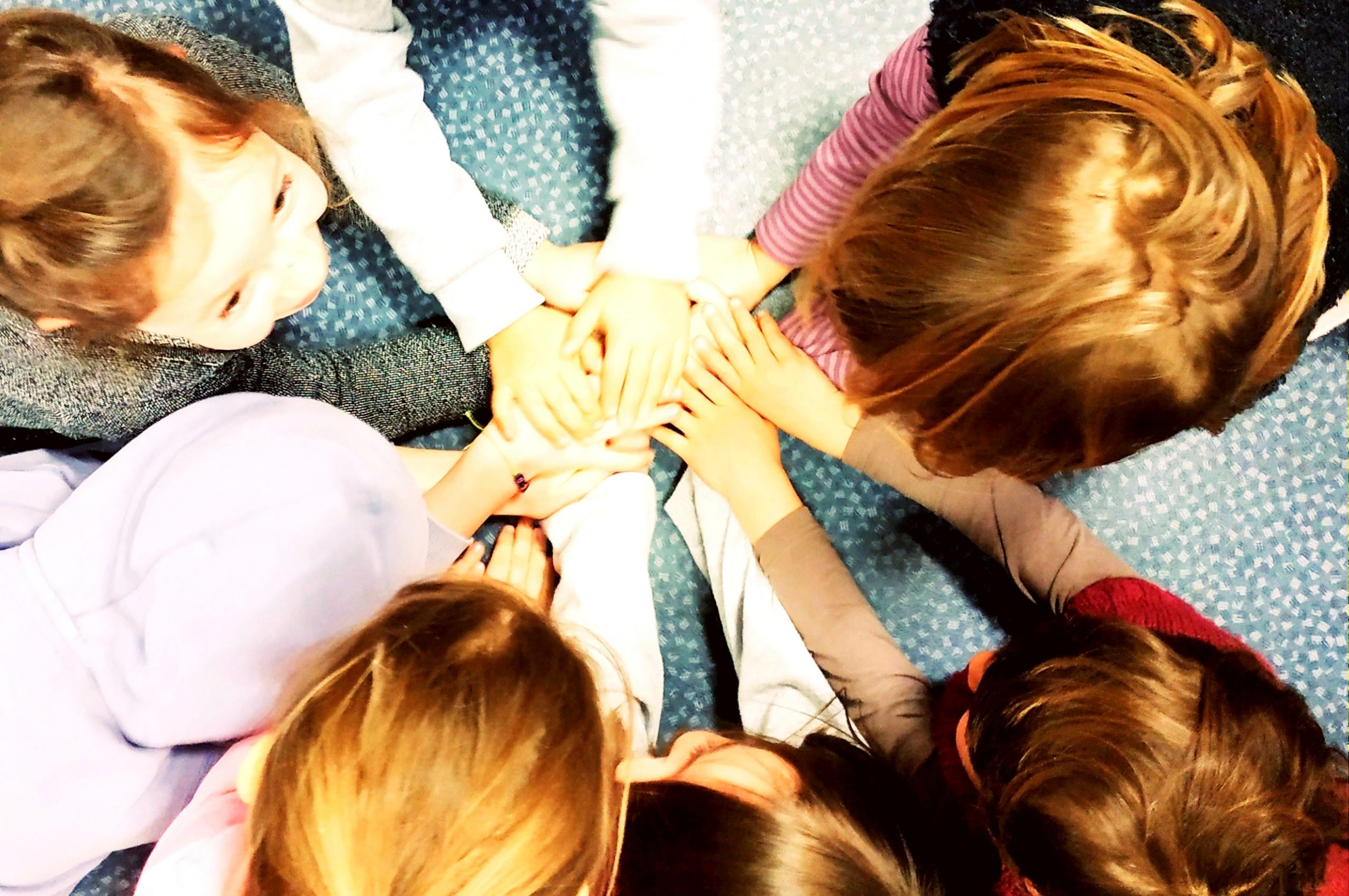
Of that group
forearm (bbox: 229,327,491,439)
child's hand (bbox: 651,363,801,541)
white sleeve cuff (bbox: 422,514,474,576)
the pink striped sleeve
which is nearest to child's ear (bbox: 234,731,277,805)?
white sleeve cuff (bbox: 422,514,474,576)

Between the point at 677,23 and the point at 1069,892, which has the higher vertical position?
the point at 677,23

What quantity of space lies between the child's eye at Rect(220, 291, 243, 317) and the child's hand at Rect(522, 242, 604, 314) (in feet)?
0.74

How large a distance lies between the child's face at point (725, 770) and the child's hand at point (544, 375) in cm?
27

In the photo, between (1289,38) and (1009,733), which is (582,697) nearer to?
(1009,733)

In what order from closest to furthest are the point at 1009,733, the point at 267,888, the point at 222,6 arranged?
the point at 267,888 → the point at 1009,733 → the point at 222,6

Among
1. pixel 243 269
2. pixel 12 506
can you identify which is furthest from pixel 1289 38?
pixel 12 506

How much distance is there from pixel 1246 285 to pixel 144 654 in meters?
0.66

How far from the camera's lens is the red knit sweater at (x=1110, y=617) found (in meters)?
0.59

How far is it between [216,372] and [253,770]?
293 mm

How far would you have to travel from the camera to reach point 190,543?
526 millimetres

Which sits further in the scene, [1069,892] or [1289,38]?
[1289,38]

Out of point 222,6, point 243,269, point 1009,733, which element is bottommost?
point 1009,733

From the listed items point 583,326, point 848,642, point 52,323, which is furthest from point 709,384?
point 52,323

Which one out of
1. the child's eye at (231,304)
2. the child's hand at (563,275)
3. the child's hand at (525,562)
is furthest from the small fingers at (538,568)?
the child's eye at (231,304)
